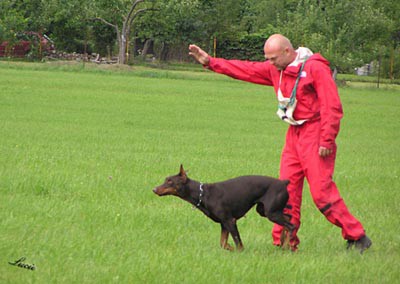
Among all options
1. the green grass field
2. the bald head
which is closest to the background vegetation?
the green grass field

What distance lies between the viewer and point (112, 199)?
10789 mm

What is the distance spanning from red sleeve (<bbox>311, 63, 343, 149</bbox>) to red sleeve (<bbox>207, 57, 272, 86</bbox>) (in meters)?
0.68

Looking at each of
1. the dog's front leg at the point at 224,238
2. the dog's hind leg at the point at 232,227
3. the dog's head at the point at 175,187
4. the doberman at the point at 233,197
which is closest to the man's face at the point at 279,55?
the doberman at the point at 233,197

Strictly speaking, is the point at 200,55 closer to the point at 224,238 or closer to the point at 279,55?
the point at 279,55

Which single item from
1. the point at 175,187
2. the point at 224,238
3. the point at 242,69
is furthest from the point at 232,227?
the point at 242,69

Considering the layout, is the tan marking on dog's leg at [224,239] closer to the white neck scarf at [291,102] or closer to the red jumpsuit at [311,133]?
the red jumpsuit at [311,133]

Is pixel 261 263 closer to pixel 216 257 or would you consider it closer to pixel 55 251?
pixel 216 257

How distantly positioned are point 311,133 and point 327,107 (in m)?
0.35

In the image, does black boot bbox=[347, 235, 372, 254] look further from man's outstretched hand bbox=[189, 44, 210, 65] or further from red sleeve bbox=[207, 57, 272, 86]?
man's outstretched hand bbox=[189, 44, 210, 65]

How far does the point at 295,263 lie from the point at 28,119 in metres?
16.2

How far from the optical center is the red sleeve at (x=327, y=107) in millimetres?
8047

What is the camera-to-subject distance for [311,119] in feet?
27.3

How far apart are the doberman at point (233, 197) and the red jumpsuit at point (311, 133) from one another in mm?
336

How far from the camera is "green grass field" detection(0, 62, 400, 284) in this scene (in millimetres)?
7223
